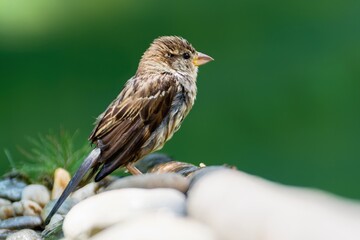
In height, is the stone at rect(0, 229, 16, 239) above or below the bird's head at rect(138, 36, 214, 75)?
below

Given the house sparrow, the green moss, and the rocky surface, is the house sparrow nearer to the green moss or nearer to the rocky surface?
the rocky surface

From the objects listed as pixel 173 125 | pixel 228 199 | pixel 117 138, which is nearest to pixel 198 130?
pixel 173 125

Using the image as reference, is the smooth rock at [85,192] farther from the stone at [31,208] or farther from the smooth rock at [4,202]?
the smooth rock at [4,202]

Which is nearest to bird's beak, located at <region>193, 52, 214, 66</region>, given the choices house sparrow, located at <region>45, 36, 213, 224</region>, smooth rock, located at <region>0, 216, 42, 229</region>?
house sparrow, located at <region>45, 36, 213, 224</region>

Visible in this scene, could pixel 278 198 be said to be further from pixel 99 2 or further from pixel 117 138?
pixel 99 2

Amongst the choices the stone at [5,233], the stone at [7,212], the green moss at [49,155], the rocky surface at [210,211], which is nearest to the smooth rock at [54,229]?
the rocky surface at [210,211]

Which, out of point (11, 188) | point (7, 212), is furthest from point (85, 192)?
point (11, 188)
